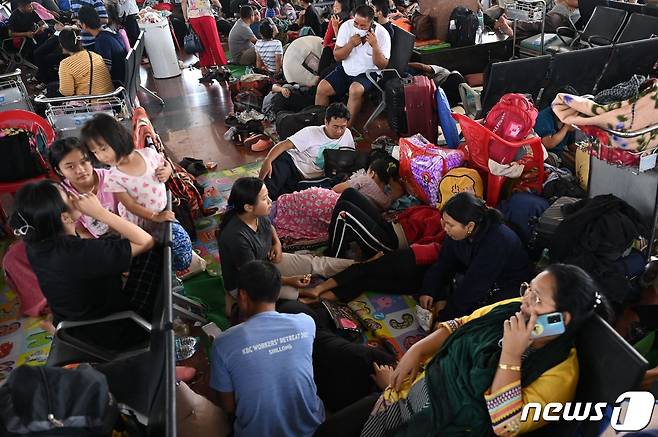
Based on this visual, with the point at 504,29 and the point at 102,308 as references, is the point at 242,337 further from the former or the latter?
the point at 504,29

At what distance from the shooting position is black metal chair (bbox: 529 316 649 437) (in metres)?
1.30

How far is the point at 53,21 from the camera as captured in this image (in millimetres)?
7766

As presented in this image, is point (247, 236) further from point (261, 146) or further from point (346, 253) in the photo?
point (261, 146)

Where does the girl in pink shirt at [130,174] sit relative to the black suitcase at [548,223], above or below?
above

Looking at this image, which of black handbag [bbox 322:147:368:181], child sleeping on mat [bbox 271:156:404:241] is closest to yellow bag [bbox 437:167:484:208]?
child sleeping on mat [bbox 271:156:404:241]

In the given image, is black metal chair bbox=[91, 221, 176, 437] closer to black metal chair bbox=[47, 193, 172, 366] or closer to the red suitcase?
black metal chair bbox=[47, 193, 172, 366]

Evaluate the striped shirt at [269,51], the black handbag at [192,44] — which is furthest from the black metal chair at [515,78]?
the black handbag at [192,44]

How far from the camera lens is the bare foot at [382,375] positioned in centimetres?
200

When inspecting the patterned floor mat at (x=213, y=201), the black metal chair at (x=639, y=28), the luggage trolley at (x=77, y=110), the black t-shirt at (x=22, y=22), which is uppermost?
the black t-shirt at (x=22, y=22)

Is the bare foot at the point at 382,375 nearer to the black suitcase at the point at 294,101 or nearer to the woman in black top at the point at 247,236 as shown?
the woman in black top at the point at 247,236

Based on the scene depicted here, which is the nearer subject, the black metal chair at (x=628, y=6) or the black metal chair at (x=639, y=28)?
the black metal chair at (x=639, y=28)

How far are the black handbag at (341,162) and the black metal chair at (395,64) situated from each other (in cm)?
120

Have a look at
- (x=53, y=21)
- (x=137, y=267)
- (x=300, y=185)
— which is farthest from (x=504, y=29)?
(x=53, y=21)

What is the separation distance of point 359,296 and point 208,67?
524cm
